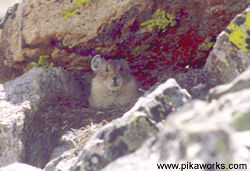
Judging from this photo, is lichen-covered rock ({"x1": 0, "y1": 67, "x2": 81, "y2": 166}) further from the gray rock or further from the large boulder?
the gray rock

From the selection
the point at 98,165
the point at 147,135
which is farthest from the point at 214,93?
the point at 98,165

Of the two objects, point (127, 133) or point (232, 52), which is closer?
point (127, 133)

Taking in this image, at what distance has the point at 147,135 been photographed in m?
3.16

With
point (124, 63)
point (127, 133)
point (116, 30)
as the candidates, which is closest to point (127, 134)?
point (127, 133)

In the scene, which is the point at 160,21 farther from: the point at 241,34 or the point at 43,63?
the point at 43,63

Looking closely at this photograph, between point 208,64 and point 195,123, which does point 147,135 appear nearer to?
point 195,123

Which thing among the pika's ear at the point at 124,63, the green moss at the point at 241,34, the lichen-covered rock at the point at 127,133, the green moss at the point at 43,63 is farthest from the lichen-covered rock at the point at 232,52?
the green moss at the point at 43,63

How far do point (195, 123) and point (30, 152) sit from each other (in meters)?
4.21

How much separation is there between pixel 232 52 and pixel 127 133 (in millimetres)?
2198

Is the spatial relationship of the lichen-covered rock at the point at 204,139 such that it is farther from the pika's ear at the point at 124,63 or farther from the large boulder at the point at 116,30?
the pika's ear at the point at 124,63

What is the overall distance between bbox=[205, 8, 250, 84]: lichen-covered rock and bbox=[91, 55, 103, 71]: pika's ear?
9.30ft

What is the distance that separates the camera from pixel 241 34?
13.4 feet

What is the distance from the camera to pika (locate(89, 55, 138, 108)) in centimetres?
768

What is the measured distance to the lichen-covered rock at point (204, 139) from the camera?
1.92m
